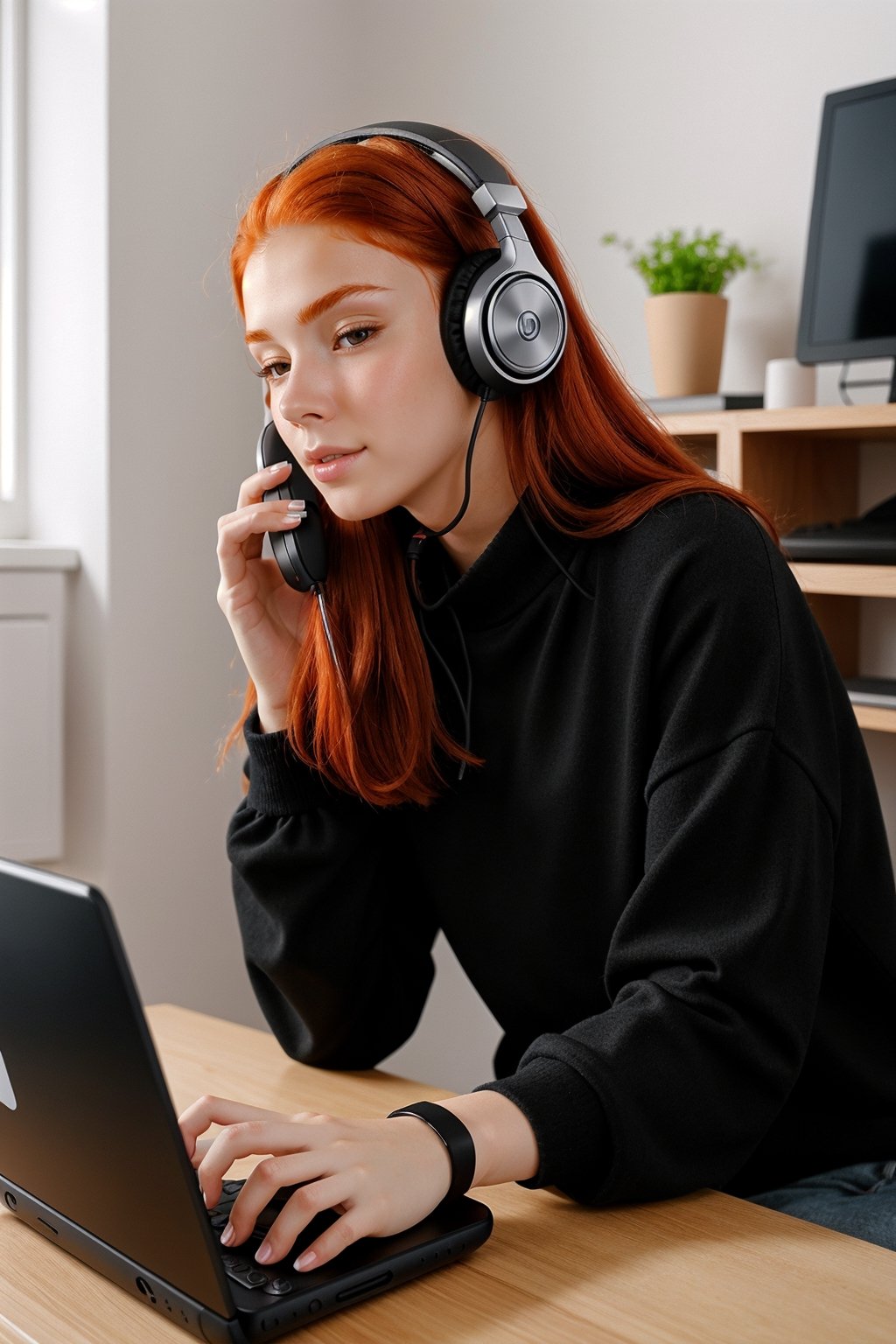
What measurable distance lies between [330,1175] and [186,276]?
1772 millimetres

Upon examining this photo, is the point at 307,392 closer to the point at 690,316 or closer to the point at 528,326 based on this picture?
the point at 528,326

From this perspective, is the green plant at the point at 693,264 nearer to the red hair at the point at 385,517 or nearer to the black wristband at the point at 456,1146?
the red hair at the point at 385,517

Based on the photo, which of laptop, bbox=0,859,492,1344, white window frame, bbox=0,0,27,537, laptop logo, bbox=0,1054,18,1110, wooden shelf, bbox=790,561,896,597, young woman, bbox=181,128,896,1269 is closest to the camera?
laptop, bbox=0,859,492,1344

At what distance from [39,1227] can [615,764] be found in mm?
512

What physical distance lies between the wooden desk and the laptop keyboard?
3 centimetres

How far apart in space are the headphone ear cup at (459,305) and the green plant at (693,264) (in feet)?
2.91

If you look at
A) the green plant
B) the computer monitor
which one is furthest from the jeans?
the green plant

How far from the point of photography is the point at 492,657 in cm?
112

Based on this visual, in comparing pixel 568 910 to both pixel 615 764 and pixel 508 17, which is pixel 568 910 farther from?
pixel 508 17

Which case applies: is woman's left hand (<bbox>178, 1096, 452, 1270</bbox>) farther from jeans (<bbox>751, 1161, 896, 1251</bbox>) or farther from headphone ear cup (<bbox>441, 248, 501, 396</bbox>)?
headphone ear cup (<bbox>441, 248, 501, 396</bbox>)

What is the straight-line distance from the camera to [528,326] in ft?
3.36

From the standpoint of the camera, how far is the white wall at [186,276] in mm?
2010

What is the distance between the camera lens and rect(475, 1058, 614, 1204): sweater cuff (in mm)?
759

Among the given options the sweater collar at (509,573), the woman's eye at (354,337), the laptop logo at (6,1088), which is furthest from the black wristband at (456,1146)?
the woman's eye at (354,337)
